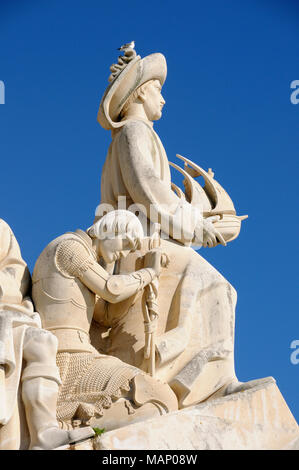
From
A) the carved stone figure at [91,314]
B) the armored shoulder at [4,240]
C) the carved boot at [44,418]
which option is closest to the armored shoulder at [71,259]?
the carved stone figure at [91,314]

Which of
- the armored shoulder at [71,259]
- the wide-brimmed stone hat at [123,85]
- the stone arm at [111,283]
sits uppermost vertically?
the wide-brimmed stone hat at [123,85]

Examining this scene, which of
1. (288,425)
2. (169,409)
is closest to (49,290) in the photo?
(169,409)

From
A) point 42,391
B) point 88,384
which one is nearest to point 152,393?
point 88,384

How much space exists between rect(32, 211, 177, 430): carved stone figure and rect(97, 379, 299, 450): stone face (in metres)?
0.40

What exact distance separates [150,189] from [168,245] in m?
0.59

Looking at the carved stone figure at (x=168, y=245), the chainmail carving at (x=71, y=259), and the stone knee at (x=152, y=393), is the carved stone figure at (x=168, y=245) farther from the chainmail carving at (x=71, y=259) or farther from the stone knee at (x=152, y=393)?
the chainmail carving at (x=71, y=259)

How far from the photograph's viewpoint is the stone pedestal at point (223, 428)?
314 inches

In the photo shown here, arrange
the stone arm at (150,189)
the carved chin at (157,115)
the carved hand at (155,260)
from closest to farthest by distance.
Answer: the carved hand at (155,260)
the stone arm at (150,189)
the carved chin at (157,115)

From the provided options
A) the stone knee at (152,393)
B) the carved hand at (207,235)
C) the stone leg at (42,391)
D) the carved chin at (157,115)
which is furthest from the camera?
the carved chin at (157,115)

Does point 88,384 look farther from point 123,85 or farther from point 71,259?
point 123,85

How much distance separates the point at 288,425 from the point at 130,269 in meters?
2.09

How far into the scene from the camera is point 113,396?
8.48 metres

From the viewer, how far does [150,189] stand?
397 inches

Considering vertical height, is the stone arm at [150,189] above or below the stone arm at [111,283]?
above
